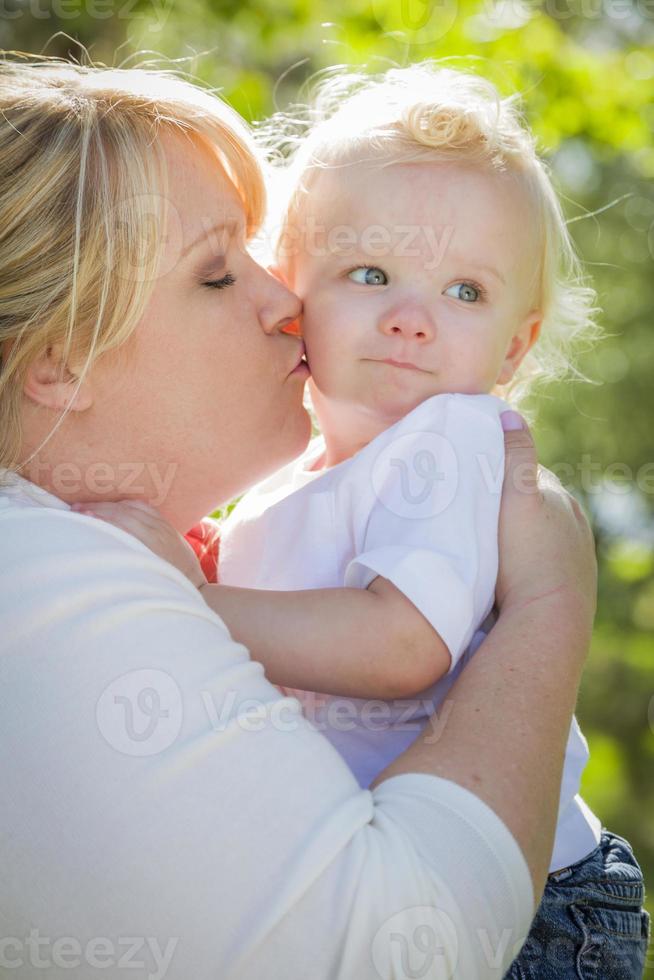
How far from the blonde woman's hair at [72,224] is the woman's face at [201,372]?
0.17ft

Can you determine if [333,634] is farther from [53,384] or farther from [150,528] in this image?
[53,384]

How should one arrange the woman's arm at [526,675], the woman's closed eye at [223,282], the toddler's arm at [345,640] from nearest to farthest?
the woman's arm at [526,675] → the toddler's arm at [345,640] → the woman's closed eye at [223,282]

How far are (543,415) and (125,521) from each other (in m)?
10.2

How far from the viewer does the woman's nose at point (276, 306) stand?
2115 mm

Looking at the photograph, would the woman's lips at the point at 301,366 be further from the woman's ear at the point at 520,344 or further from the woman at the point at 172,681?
the woman's ear at the point at 520,344

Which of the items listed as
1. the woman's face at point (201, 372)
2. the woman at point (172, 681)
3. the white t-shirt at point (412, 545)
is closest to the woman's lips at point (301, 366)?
the woman's face at point (201, 372)

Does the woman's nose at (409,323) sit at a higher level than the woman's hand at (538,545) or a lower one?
higher

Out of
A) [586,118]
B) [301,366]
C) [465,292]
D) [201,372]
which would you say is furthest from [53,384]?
[586,118]

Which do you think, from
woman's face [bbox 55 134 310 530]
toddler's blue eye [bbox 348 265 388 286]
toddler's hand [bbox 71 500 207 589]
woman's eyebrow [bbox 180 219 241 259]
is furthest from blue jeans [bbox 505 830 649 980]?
woman's eyebrow [bbox 180 219 241 259]

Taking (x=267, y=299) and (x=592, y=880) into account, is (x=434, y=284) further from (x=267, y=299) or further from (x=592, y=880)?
(x=592, y=880)

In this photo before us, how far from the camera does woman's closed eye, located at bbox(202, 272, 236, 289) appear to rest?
2.02 meters

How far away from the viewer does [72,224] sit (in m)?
1.83

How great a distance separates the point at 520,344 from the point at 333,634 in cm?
97

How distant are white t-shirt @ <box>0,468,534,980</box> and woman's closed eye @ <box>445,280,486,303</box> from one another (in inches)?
39.7
